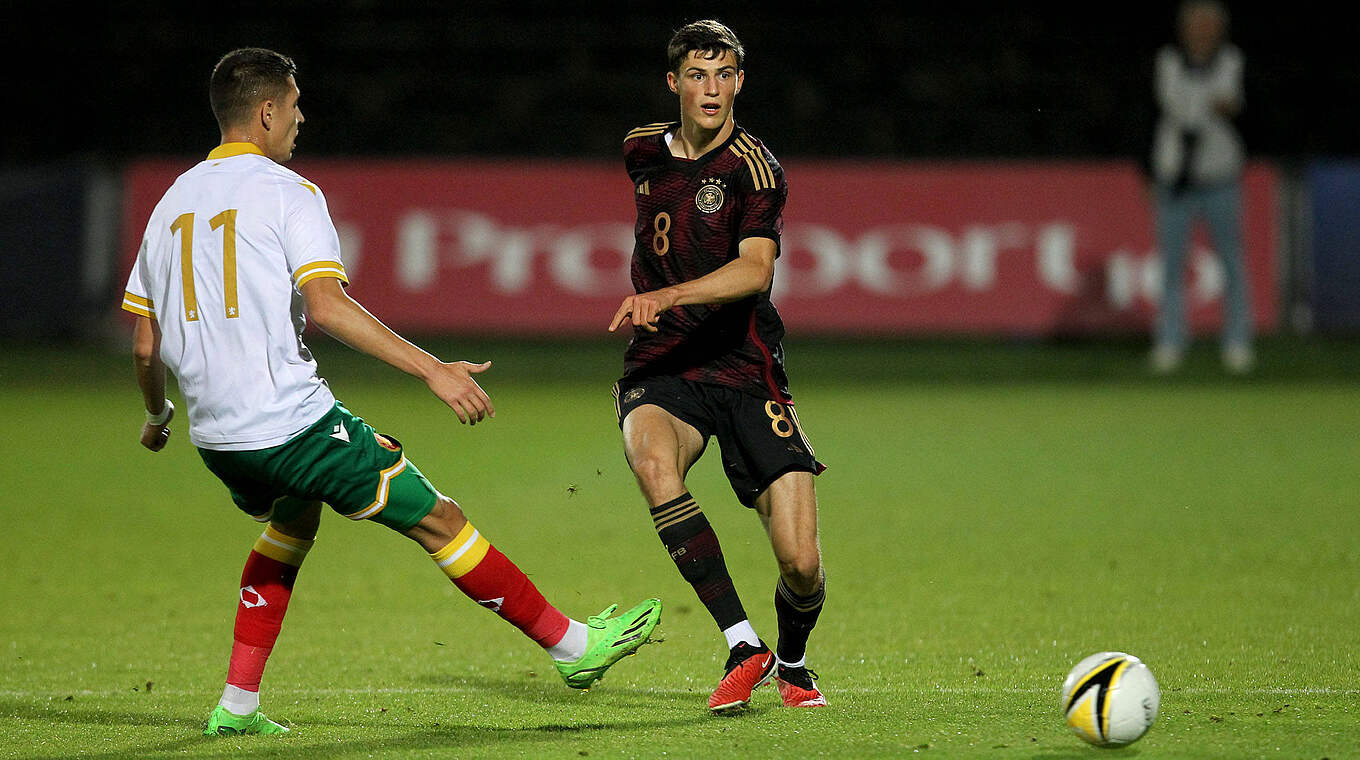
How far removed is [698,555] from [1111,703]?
1.24 meters

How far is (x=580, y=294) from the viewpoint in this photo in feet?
49.0

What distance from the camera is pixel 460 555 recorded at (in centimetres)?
455

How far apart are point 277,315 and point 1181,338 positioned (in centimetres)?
1079

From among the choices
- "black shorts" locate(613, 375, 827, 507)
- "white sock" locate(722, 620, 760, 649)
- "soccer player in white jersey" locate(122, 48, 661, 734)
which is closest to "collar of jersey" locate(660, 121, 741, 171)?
"black shorts" locate(613, 375, 827, 507)

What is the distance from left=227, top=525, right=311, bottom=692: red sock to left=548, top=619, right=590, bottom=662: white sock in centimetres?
75

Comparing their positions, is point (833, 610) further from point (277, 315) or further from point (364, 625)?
point (277, 315)

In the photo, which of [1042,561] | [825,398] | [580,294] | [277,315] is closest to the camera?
[277,315]

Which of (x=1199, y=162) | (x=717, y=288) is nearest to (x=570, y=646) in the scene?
(x=717, y=288)

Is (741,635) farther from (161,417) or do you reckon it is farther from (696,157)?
(161,417)

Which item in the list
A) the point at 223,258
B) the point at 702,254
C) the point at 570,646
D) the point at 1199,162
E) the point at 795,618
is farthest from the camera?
the point at 1199,162

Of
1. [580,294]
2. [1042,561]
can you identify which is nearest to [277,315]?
[1042,561]

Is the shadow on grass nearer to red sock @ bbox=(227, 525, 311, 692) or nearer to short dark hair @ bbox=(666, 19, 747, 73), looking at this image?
red sock @ bbox=(227, 525, 311, 692)

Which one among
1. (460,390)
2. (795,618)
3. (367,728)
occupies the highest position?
(460,390)

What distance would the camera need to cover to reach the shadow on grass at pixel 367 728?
4.26 m
